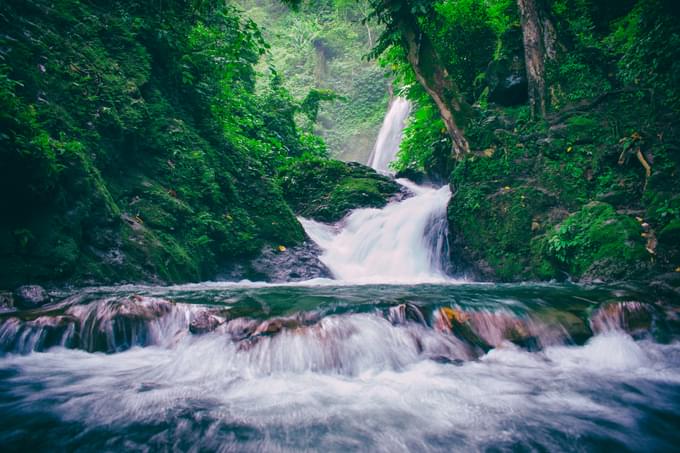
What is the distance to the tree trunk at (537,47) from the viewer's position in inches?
353

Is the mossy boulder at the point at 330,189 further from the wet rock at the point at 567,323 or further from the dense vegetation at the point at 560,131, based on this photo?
the wet rock at the point at 567,323

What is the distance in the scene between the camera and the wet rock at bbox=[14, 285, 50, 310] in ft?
Answer: 14.1

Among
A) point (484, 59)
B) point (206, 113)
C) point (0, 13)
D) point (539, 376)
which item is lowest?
point (539, 376)

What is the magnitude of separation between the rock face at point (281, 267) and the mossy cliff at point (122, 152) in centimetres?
28

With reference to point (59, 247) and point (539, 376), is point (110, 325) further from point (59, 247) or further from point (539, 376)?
point (539, 376)

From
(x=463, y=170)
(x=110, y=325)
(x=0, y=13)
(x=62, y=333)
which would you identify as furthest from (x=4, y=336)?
(x=463, y=170)

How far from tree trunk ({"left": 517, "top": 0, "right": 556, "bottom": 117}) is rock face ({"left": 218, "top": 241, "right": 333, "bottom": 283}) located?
20.5 feet

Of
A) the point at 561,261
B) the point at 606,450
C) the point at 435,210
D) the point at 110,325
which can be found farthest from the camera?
the point at 435,210

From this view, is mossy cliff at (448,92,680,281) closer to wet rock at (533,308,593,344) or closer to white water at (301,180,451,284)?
white water at (301,180,451,284)

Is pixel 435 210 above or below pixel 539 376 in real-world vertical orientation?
above

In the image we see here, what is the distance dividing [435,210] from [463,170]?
1467mm

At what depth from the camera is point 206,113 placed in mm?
9141

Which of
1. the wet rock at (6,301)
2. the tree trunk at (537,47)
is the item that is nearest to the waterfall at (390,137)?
the tree trunk at (537,47)

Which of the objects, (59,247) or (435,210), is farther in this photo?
(435,210)
